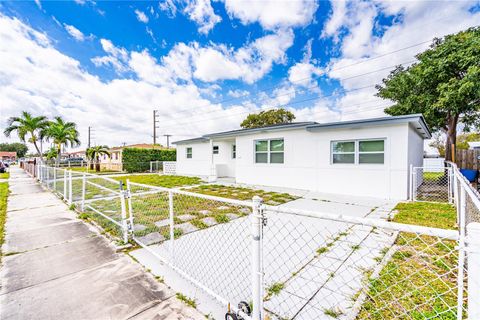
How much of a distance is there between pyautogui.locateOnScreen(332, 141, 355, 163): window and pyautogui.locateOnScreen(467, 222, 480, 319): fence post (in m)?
8.06

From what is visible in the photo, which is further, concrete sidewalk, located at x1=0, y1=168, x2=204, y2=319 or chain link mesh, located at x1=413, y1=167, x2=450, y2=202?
chain link mesh, located at x1=413, y1=167, x2=450, y2=202

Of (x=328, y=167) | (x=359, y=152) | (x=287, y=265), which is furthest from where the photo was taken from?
(x=328, y=167)

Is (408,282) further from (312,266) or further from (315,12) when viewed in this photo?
(315,12)

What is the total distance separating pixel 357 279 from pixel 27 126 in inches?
1167

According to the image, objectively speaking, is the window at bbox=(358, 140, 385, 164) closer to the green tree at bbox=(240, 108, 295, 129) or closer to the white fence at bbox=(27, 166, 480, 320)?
the white fence at bbox=(27, 166, 480, 320)

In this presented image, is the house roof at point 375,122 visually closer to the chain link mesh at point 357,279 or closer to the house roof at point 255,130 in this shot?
the house roof at point 255,130

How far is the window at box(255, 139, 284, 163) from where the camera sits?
33.7 ft

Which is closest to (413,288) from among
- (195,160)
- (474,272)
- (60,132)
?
(474,272)

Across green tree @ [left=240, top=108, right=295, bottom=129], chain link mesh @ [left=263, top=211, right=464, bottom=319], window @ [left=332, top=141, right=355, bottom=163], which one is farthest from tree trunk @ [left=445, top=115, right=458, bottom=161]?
green tree @ [left=240, top=108, right=295, bottom=129]

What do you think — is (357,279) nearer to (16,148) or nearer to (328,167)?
(328,167)

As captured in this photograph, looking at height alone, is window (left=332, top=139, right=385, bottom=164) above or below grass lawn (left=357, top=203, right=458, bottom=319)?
above

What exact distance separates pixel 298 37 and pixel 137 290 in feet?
47.3

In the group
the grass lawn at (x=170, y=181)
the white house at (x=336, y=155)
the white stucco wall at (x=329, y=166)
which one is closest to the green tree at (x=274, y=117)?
the grass lawn at (x=170, y=181)

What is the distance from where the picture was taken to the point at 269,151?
10625 mm
